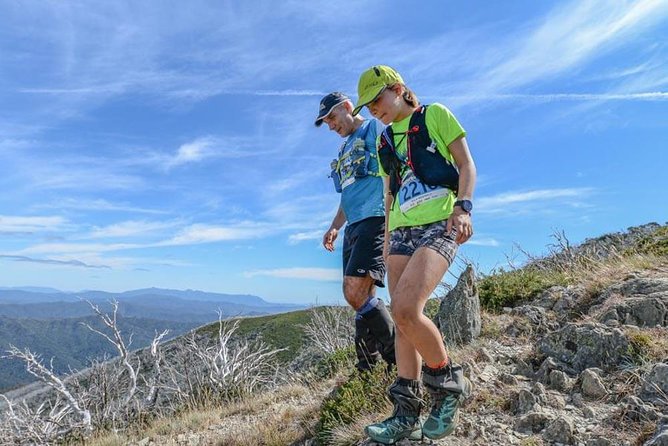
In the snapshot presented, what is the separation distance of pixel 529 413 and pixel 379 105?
97.8 inches

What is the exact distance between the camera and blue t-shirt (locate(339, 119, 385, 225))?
4.95m

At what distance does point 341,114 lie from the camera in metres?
5.18

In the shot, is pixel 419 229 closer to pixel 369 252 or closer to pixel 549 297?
pixel 369 252

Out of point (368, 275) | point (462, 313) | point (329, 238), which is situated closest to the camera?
point (368, 275)

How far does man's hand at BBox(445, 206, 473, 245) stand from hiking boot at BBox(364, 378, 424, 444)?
116 centimetres

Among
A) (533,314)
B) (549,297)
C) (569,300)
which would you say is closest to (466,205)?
(533,314)

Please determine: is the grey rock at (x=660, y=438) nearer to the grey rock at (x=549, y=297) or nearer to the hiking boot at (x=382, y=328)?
the hiking boot at (x=382, y=328)

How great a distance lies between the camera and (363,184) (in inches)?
199

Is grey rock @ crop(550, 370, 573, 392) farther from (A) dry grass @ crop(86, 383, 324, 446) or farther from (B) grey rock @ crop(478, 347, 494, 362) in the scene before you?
(A) dry grass @ crop(86, 383, 324, 446)

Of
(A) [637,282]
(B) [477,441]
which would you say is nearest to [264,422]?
(B) [477,441]

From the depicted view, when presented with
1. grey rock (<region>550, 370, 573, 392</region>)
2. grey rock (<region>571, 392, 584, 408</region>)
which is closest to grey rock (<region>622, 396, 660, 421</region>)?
grey rock (<region>571, 392, 584, 408</region>)

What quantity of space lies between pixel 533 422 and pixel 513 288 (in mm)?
4546

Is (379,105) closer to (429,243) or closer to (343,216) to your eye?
(429,243)

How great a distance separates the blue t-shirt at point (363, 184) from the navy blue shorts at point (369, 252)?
0.10 meters
